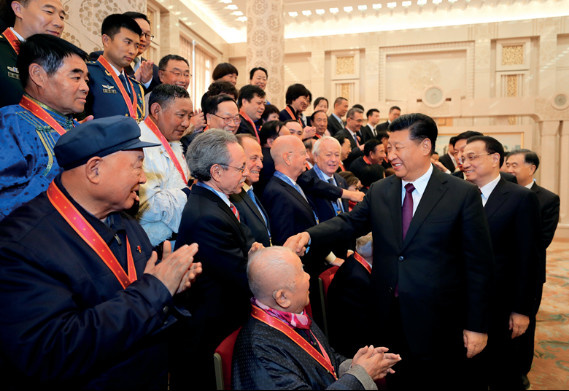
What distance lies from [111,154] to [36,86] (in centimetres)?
81

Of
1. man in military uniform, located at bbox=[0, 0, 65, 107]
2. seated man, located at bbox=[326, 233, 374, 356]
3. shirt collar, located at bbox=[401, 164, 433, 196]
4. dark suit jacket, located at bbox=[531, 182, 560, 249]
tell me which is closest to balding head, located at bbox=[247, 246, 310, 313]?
seated man, located at bbox=[326, 233, 374, 356]

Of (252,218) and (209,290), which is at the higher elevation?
(252,218)

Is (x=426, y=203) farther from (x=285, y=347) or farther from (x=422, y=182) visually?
(x=285, y=347)

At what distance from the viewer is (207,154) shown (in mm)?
2189

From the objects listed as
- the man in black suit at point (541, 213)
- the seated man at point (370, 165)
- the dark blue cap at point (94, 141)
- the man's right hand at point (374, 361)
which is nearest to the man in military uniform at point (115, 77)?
the dark blue cap at point (94, 141)

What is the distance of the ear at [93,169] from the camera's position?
4.34 ft

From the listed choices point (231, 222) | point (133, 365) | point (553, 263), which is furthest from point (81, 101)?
point (553, 263)

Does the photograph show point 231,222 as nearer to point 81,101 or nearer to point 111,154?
point 111,154

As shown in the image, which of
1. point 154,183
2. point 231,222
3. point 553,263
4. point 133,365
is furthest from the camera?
point 553,263

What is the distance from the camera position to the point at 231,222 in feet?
6.73

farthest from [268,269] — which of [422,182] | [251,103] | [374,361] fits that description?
[251,103]

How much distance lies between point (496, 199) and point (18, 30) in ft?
10.4

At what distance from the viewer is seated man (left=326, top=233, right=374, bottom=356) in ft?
7.73

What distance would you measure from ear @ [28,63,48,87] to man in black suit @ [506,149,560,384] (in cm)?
319
